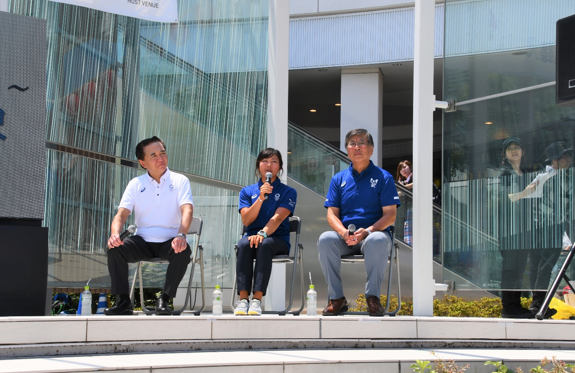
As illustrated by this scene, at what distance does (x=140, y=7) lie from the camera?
4.98 metres

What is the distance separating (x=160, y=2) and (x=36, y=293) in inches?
102

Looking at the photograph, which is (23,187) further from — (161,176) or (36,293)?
(161,176)

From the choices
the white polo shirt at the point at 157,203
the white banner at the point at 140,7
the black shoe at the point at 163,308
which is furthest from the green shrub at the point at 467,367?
the white banner at the point at 140,7

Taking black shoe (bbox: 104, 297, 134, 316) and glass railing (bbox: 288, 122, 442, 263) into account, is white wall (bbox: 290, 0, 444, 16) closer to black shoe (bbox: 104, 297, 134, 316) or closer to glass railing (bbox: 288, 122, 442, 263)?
glass railing (bbox: 288, 122, 442, 263)

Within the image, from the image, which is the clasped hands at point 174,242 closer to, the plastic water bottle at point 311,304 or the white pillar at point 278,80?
the plastic water bottle at point 311,304

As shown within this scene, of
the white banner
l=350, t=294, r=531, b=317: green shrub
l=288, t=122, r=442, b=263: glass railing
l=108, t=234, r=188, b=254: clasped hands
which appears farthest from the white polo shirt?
l=288, t=122, r=442, b=263: glass railing

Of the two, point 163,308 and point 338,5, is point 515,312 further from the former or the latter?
point 338,5

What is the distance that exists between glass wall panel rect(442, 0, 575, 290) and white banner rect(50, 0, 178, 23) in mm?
2192

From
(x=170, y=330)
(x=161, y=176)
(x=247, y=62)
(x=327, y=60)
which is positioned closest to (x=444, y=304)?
(x=247, y=62)

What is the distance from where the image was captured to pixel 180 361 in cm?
301

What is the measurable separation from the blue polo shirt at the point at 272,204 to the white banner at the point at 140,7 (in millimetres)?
1634

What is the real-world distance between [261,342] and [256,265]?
758 mm

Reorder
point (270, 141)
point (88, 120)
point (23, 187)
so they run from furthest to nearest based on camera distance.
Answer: point (270, 141), point (88, 120), point (23, 187)

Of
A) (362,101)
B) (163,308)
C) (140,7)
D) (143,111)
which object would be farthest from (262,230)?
(362,101)
